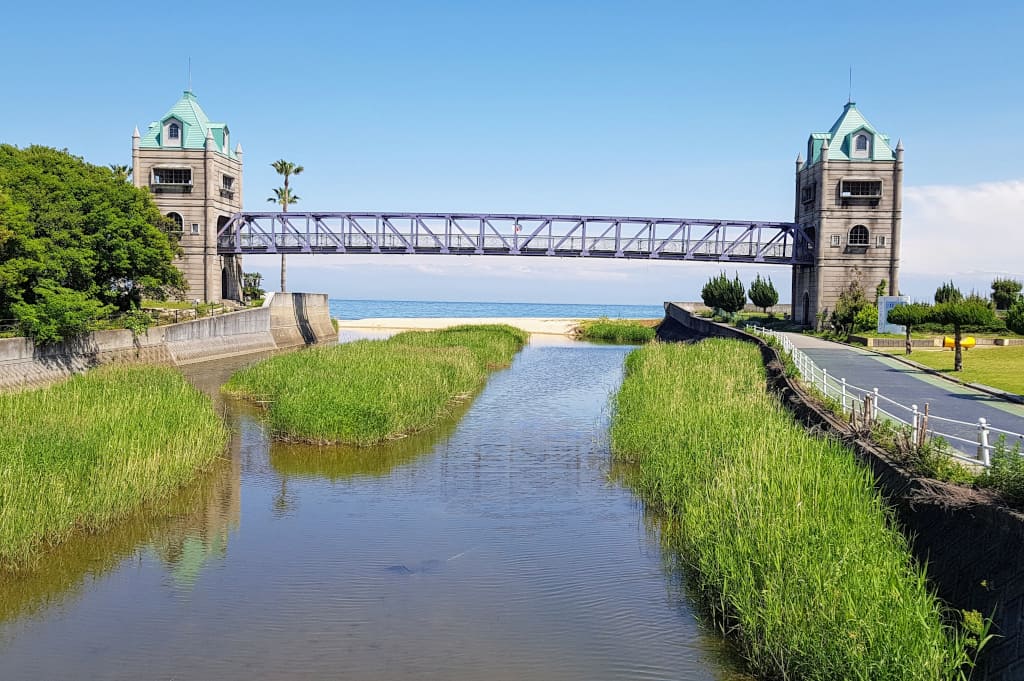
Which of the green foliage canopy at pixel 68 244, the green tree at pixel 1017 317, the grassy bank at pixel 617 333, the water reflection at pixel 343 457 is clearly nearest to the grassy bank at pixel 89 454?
the water reflection at pixel 343 457

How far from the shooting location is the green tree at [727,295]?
249 ft

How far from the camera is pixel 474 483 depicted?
20.8 meters

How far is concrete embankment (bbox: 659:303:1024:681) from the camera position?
9.63 m

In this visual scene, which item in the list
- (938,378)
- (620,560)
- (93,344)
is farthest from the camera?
(93,344)

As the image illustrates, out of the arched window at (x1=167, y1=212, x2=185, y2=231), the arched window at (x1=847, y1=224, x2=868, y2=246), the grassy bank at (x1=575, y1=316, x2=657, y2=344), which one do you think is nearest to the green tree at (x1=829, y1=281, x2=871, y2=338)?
the arched window at (x1=847, y1=224, x2=868, y2=246)

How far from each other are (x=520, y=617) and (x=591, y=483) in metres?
8.54

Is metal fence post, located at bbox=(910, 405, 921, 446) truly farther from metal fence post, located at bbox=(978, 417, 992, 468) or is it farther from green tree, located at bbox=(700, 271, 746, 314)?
green tree, located at bbox=(700, 271, 746, 314)

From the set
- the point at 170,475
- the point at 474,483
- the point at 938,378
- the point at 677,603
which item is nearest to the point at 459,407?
the point at 474,483

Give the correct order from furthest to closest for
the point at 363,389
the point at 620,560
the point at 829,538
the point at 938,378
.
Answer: the point at 938,378 → the point at 363,389 → the point at 620,560 → the point at 829,538

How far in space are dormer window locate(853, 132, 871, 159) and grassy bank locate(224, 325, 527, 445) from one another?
115 feet

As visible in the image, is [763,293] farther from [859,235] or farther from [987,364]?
[987,364]

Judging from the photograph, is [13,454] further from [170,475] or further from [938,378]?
[938,378]

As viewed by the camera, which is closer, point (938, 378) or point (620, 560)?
point (620, 560)

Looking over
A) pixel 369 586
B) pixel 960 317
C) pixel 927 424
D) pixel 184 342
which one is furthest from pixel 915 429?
pixel 184 342
